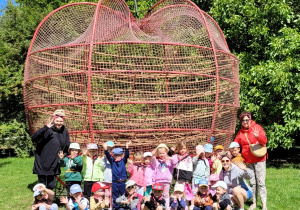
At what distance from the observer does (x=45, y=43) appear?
27.0 feet

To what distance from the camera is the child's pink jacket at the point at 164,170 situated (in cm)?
646

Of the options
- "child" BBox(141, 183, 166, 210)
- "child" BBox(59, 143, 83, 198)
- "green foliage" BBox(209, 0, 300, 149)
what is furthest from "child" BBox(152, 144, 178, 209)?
"green foliage" BBox(209, 0, 300, 149)

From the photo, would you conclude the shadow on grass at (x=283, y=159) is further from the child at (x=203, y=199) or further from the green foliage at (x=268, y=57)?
the child at (x=203, y=199)

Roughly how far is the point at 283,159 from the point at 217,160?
9.13 metres

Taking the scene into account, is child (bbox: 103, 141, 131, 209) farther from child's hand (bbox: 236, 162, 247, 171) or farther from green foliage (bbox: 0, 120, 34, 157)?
green foliage (bbox: 0, 120, 34, 157)

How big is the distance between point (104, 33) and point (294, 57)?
20.7 ft

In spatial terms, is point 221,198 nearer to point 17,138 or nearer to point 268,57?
point 268,57

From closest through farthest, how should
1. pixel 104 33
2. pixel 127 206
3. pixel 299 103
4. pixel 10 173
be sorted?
1. pixel 127 206
2. pixel 104 33
3. pixel 299 103
4. pixel 10 173

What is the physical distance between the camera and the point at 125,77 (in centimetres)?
755

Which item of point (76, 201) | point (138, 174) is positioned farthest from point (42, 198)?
point (138, 174)

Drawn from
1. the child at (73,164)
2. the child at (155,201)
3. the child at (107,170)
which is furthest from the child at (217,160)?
the child at (73,164)

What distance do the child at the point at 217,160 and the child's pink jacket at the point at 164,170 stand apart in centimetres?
74

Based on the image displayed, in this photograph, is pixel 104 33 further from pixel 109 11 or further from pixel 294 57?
pixel 294 57

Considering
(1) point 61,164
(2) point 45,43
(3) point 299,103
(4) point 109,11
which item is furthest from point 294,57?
(1) point 61,164
